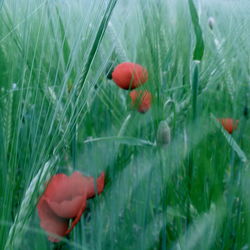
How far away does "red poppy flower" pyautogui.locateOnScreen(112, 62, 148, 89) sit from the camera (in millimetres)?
557

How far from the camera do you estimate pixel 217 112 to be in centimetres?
78

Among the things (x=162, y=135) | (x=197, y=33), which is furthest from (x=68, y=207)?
(x=197, y=33)

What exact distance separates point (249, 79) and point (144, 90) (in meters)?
0.17

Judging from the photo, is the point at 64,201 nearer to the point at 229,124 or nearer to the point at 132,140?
the point at 132,140

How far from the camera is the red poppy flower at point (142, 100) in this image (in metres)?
0.55

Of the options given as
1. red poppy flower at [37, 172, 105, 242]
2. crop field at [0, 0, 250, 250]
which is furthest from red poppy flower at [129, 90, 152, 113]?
red poppy flower at [37, 172, 105, 242]

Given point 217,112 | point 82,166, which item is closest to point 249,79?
point 217,112

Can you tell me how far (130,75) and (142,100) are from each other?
53mm

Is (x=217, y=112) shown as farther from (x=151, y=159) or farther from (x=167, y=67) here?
(x=151, y=159)

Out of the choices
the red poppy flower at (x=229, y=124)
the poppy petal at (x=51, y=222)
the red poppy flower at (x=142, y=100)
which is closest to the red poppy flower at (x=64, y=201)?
the poppy petal at (x=51, y=222)

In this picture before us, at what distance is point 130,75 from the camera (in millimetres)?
589

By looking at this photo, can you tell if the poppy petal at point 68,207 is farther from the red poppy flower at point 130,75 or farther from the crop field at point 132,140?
the red poppy flower at point 130,75

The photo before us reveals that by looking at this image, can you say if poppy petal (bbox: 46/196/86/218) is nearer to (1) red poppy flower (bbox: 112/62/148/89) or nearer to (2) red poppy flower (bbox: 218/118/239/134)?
(1) red poppy flower (bbox: 112/62/148/89)

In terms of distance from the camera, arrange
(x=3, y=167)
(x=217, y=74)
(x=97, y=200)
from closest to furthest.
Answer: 1. (x=3, y=167)
2. (x=97, y=200)
3. (x=217, y=74)
